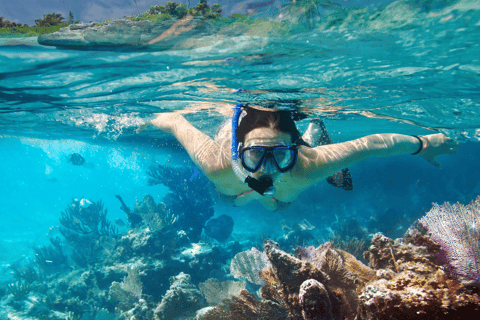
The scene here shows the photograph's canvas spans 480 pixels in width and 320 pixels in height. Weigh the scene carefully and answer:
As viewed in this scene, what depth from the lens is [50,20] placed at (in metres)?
4.53

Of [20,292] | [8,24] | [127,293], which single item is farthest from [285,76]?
[20,292]

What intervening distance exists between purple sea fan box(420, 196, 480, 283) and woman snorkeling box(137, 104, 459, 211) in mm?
1639

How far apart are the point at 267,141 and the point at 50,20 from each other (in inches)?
198

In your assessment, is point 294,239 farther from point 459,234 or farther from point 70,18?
point 70,18

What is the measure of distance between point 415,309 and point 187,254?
333 inches

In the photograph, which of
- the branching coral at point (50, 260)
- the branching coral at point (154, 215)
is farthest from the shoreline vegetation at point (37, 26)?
the branching coral at point (50, 260)

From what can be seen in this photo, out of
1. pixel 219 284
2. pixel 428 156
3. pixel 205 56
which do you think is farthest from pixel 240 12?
pixel 219 284

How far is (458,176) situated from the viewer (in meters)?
18.8

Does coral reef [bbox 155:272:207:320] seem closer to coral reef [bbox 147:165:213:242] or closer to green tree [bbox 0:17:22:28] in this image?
coral reef [bbox 147:165:213:242]

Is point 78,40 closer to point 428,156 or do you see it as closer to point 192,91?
point 192,91

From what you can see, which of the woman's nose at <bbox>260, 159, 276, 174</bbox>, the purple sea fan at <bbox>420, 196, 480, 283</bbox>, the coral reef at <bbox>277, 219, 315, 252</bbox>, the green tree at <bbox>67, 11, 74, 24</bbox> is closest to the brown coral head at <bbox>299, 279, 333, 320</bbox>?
A: the purple sea fan at <bbox>420, 196, 480, 283</bbox>

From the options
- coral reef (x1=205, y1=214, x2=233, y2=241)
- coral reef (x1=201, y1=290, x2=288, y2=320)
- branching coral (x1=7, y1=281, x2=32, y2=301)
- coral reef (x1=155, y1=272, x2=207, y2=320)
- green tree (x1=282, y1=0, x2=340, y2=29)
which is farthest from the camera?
coral reef (x1=205, y1=214, x2=233, y2=241)

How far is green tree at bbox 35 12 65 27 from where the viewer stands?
444cm

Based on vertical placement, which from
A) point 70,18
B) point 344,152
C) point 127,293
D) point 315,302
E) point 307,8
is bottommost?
point 315,302
